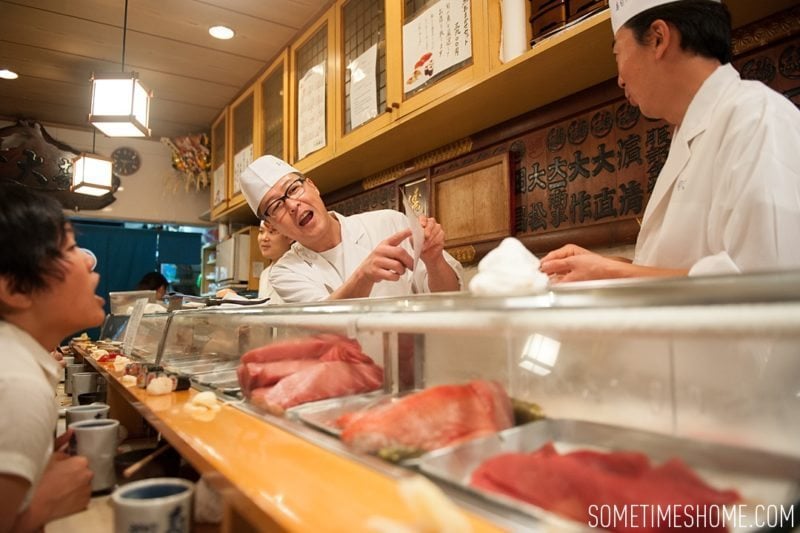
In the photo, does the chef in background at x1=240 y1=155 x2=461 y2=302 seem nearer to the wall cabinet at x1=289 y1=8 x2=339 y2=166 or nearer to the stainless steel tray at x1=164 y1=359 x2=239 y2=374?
the stainless steel tray at x1=164 y1=359 x2=239 y2=374

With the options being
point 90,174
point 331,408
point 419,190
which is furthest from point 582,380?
point 90,174

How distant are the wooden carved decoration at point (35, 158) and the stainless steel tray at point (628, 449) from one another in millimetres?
6915

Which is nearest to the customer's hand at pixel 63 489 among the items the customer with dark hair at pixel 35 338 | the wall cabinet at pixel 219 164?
the customer with dark hair at pixel 35 338

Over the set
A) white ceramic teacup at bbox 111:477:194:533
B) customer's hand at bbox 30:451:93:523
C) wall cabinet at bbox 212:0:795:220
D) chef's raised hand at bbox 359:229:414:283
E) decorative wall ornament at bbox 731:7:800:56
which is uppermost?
wall cabinet at bbox 212:0:795:220

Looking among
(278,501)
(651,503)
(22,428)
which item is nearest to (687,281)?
(651,503)

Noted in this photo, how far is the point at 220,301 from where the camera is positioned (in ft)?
7.79

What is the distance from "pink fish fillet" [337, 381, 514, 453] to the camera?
0.89 meters

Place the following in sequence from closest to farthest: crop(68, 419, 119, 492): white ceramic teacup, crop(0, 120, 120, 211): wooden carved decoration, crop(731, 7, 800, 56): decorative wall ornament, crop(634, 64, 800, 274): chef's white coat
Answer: crop(634, 64, 800, 274): chef's white coat < crop(68, 419, 119, 492): white ceramic teacup < crop(731, 7, 800, 56): decorative wall ornament < crop(0, 120, 120, 211): wooden carved decoration

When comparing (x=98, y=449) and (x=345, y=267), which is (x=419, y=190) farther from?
(x=98, y=449)

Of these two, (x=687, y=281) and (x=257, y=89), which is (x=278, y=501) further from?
(x=257, y=89)

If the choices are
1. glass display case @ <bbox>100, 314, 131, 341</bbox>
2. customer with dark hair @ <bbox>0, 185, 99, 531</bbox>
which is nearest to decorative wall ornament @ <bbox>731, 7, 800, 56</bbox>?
customer with dark hair @ <bbox>0, 185, 99, 531</bbox>

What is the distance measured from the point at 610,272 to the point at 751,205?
36 centimetres

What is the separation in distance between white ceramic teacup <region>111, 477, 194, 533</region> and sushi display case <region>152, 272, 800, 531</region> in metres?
0.25

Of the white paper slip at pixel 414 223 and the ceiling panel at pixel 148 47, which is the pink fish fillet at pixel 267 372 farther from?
the ceiling panel at pixel 148 47
